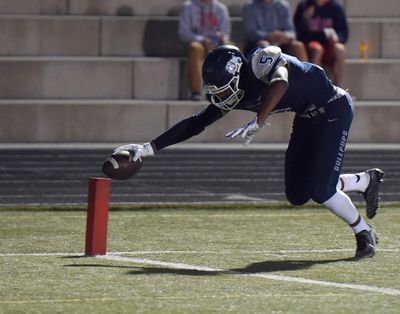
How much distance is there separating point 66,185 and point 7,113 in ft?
12.1

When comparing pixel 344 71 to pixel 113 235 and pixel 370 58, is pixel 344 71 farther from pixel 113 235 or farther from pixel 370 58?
pixel 113 235

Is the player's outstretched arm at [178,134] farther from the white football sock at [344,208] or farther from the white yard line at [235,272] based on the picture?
the white football sock at [344,208]

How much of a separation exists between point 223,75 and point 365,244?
1.46 m

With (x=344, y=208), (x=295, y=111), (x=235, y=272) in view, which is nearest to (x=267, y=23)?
(x=295, y=111)

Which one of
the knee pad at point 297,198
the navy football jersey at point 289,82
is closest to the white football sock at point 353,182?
the knee pad at point 297,198

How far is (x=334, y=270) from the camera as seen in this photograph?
8047 mm

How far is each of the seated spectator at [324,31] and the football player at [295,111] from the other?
8.12 metres

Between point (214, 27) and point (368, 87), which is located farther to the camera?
point (368, 87)

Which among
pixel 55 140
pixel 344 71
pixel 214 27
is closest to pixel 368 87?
pixel 344 71

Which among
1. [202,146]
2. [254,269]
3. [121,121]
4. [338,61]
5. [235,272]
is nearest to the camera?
[235,272]

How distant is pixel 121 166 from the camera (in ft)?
28.0

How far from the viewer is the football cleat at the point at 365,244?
8586mm

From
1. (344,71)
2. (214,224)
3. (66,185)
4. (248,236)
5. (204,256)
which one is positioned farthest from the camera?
(344,71)

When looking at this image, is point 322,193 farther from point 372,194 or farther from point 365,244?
point 372,194
